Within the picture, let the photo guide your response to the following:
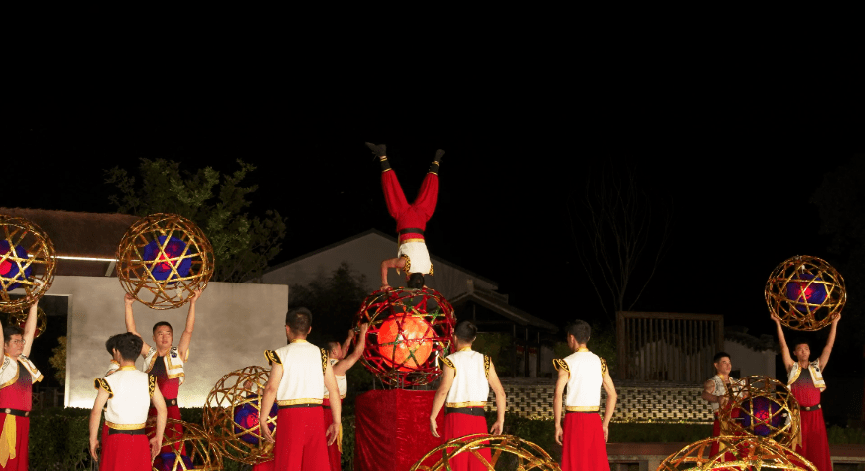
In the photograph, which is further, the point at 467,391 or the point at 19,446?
the point at 19,446

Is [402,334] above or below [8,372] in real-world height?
above

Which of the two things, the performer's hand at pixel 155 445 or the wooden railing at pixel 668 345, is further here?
the wooden railing at pixel 668 345

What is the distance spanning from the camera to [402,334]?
27.3 feet

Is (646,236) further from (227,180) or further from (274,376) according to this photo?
(274,376)

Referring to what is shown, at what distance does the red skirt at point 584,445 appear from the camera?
802 centimetres

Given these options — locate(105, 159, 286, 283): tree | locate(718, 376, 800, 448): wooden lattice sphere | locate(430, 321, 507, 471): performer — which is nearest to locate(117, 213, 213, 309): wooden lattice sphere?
locate(430, 321, 507, 471): performer

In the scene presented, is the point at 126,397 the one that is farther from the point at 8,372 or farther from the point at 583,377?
the point at 583,377

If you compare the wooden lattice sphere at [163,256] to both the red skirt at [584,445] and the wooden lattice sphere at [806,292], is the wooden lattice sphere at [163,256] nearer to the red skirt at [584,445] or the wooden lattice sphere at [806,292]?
the red skirt at [584,445]

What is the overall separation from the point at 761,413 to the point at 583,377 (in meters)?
2.49

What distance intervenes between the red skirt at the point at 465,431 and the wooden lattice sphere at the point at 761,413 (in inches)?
113

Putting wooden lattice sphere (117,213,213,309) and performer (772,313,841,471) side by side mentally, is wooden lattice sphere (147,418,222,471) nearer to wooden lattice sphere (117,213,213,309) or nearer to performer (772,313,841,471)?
wooden lattice sphere (117,213,213,309)

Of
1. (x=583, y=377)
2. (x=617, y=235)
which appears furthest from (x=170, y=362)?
(x=617, y=235)

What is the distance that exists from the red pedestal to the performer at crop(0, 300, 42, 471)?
2898 mm

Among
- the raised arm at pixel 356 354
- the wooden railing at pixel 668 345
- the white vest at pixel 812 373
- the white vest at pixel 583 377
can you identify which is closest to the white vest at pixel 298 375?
the raised arm at pixel 356 354
